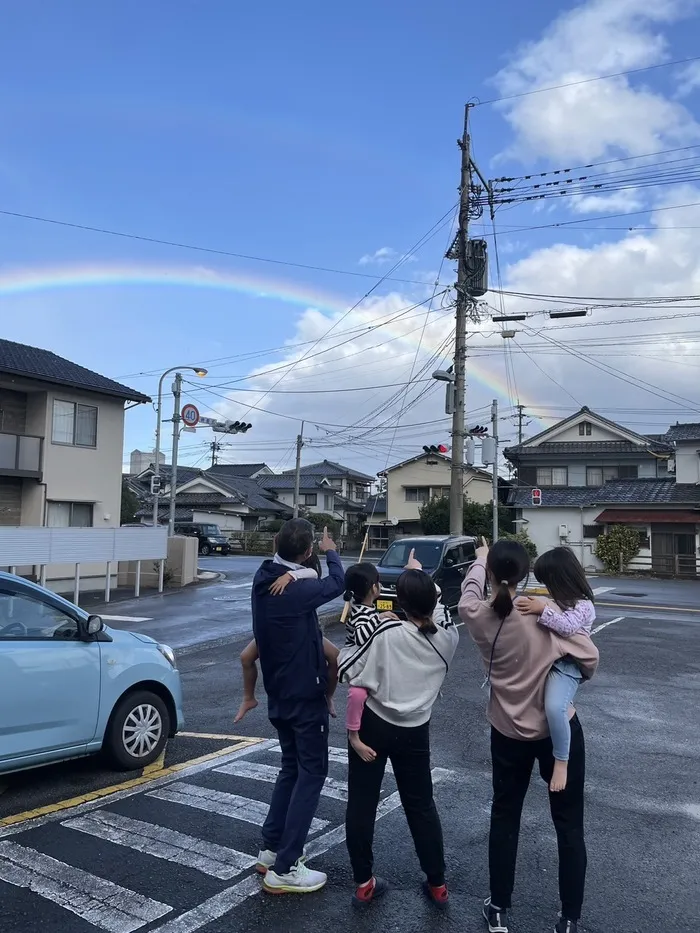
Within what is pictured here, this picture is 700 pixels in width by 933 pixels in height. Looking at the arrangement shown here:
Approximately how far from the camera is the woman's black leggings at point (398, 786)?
3.17m

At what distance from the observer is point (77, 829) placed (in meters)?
4.18

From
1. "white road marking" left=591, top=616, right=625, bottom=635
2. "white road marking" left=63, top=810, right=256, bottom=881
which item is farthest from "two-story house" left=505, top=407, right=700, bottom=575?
"white road marking" left=63, top=810, right=256, bottom=881

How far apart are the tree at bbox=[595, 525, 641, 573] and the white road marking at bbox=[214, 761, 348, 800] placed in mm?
29810

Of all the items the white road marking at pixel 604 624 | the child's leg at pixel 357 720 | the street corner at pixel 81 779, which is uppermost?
the child's leg at pixel 357 720

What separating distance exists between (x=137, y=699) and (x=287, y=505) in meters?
53.5

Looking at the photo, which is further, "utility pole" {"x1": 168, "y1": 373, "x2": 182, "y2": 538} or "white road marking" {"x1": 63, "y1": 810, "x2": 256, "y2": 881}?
"utility pole" {"x1": 168, "y1": 373, "x2": 182, "y2": 538}

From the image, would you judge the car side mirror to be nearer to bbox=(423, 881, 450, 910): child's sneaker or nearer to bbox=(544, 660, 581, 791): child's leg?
bbox=(423, 881, 450, 910): child's sneaker

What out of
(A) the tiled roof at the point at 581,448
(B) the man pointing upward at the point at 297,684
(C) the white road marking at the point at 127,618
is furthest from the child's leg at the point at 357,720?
(A) the tiled roof at the point at 581,448

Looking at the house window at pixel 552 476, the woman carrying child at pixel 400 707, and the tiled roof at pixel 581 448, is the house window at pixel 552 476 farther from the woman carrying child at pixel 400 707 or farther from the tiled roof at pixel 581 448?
the woman carrying child at pixel 400 707

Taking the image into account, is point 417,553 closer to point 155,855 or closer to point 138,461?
point 155,855

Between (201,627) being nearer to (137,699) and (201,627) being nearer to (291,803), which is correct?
(137,699)

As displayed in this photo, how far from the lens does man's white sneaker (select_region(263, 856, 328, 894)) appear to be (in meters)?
3.38

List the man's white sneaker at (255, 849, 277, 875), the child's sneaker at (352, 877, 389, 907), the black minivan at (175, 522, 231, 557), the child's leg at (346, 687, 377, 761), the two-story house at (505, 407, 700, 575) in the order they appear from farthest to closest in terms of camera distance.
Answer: the black minivan at (175, 522, 231, 557) < the two-story house at (505, 407, 700, 575) < the man's white sneaker at (255, 849, 277, 875) < the child's sneaker at (352, 877, 389, 907) < the child's leg at (346, 687, 377, 761)

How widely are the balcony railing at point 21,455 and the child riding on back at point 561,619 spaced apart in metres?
19.7
